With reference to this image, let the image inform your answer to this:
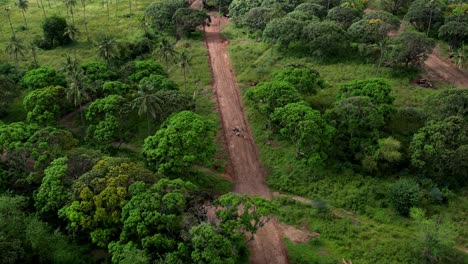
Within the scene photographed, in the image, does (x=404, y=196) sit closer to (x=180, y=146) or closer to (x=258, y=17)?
(x=180, y=146)

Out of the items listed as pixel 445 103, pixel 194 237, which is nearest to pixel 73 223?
pixel 194 237

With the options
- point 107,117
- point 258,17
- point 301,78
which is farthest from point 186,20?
point 107,117

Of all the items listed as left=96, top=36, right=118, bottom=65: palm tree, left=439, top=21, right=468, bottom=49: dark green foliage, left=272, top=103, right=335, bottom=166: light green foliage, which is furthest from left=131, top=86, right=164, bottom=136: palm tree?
left=439, top=21, right=468, bottom=49: dark green foliage

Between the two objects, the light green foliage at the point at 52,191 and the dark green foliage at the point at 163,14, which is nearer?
the light green foliage at the point at 52,191

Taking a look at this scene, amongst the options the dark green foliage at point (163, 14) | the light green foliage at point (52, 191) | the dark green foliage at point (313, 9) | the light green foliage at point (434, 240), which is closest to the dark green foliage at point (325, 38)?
the dark green foliage at point (313, 9)

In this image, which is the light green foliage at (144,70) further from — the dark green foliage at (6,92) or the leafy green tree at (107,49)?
the dark green foliage at (6,92)

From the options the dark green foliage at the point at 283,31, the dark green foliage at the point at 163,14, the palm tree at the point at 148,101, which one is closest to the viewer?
the palm tree at the point at 148,101
